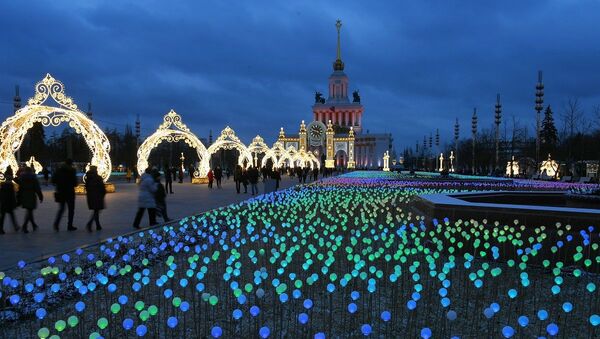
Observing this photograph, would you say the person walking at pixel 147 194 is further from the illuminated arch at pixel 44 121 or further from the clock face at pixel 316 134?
the clock face at pixel 316 134

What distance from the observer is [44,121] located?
72.0 ft

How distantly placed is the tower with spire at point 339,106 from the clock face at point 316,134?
1019 inches

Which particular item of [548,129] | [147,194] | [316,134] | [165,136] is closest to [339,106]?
[316,134]

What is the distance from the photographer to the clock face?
397 ft

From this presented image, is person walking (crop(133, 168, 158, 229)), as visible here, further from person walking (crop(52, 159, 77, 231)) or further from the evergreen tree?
the evergreen tree

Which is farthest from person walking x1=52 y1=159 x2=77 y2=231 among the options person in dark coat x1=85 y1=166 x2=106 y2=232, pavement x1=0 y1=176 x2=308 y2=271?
pavement x1=0 y1=176 x2=308 y2=271

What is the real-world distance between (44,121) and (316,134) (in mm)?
100765

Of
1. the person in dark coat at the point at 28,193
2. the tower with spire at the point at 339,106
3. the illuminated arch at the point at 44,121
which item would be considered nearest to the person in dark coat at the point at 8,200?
the person in dark coat at the point at 28,193

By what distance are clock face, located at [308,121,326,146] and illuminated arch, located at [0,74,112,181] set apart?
325 ft

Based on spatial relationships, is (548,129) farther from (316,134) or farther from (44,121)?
(44,121)

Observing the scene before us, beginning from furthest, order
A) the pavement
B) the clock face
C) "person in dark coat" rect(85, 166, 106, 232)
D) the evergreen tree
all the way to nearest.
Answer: the clock face → the evergreen tree → "person in dark coat" rect(85, 166, 106, 232) → the pavement

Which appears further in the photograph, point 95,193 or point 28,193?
point 95,193

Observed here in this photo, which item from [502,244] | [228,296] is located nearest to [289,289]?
[228,296]

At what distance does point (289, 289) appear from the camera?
6.87 meters
